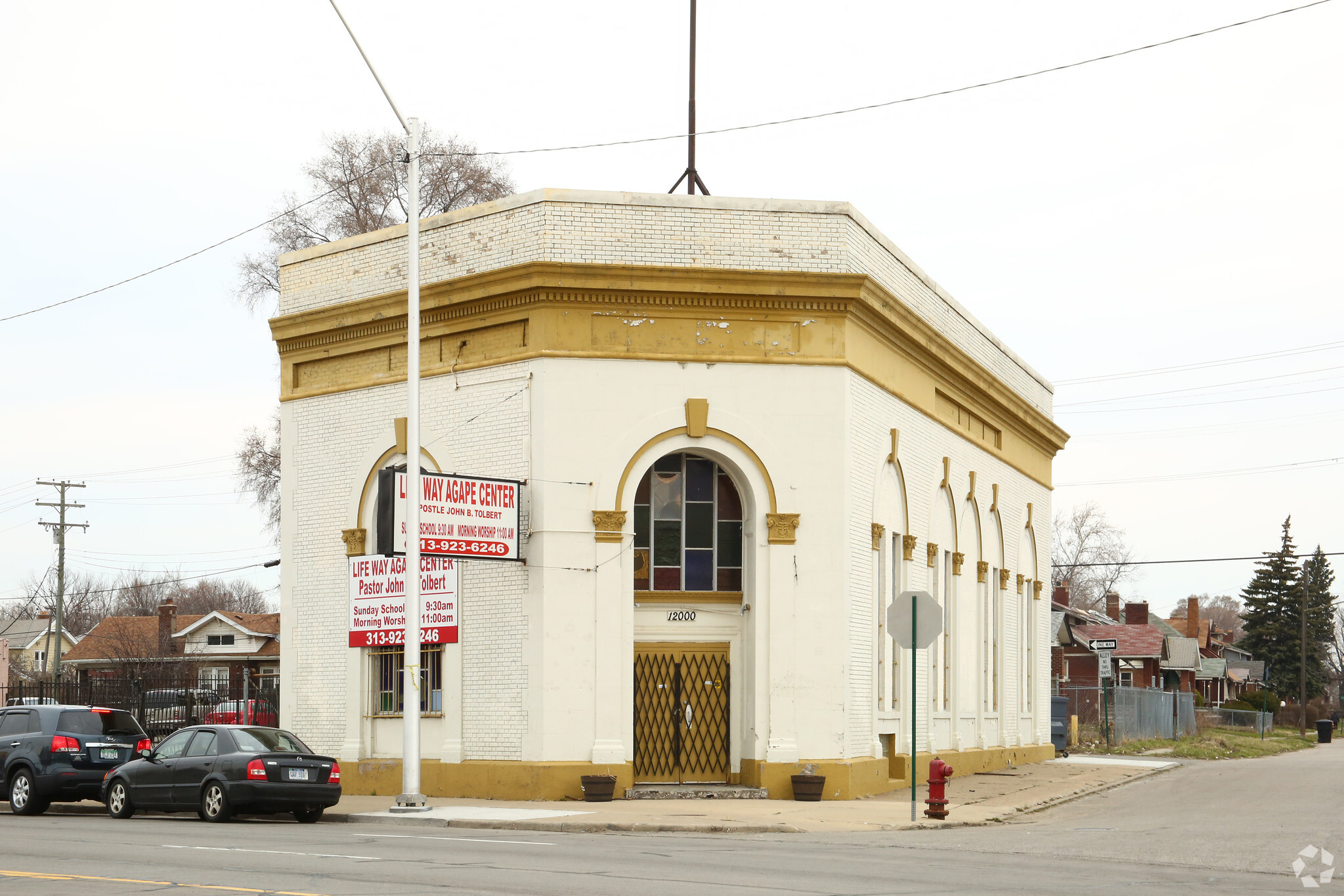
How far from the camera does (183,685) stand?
114 ft

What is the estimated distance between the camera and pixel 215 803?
19.1 meters

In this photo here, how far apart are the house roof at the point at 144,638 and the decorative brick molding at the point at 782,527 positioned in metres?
55.8

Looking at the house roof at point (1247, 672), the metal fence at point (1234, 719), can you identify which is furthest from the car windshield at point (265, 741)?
the house roof at point (1247, 672)

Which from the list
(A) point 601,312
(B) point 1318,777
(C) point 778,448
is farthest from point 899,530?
(B) point 1318,777

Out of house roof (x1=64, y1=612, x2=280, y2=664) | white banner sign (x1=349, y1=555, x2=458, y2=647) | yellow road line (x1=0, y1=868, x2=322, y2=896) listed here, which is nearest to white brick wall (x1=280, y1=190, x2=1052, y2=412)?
white banner sign (x1=349, y1=555, x2=458, y2=647)

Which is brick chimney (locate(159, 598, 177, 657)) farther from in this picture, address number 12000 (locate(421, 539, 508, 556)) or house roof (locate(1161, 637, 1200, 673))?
address number 12000 (locate(421, 539, 508, 556))

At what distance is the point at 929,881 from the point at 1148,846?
16.5ft

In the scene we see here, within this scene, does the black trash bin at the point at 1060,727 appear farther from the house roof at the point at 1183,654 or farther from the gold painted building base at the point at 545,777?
the house roof at the point at 1183,654

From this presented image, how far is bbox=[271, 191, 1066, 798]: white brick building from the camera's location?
21953mm

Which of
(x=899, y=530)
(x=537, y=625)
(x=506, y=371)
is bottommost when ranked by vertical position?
(x=537, y=625)

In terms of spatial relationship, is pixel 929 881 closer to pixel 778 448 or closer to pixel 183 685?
pixel 778 448

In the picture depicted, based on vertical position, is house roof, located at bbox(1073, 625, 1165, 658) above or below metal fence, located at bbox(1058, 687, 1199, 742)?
above

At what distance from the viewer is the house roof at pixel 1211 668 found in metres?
94.7

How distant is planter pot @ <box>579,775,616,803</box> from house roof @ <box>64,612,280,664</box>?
55.6 m
